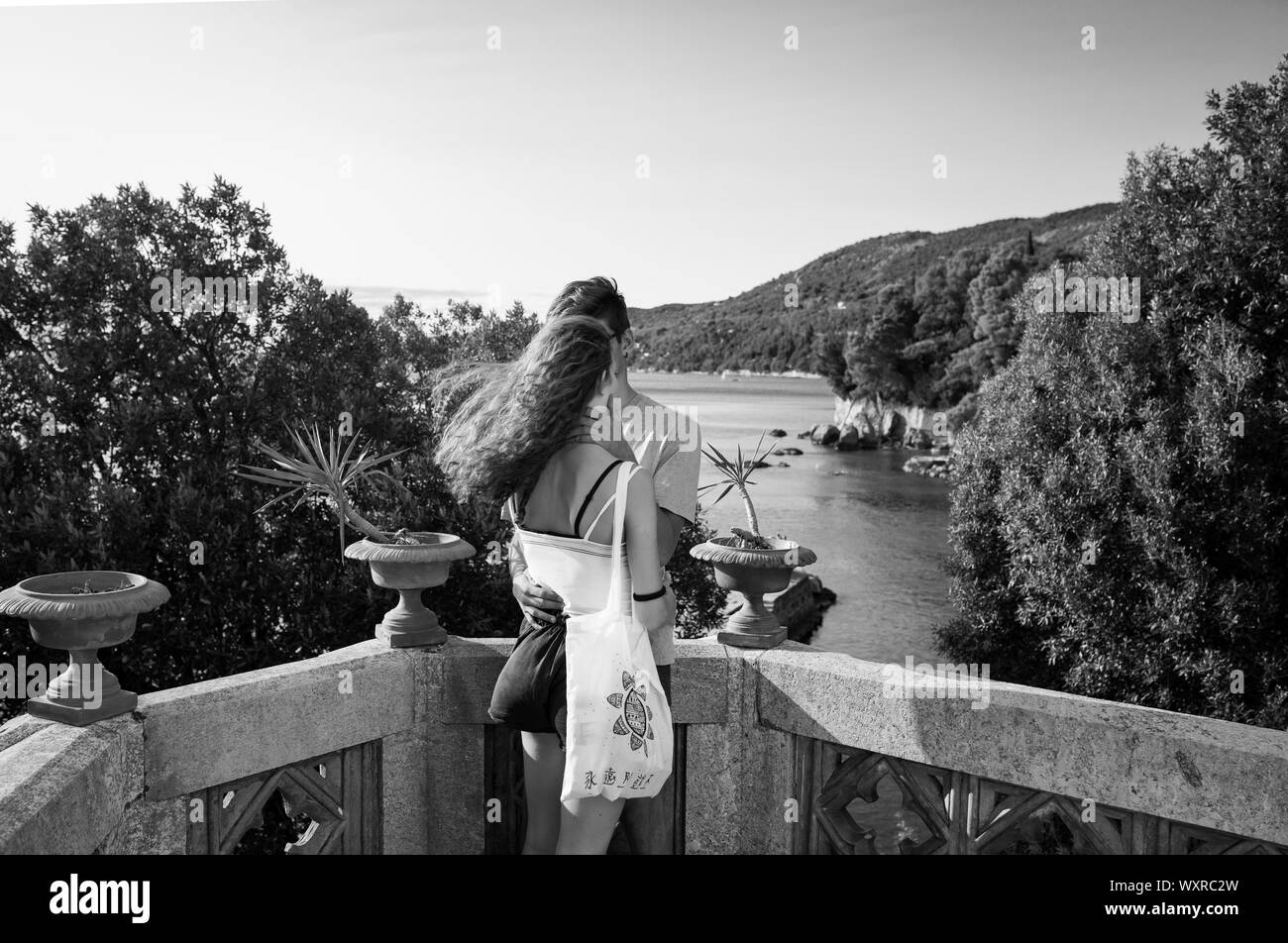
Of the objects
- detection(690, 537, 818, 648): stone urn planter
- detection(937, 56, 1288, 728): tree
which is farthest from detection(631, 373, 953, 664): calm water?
detection(690, 537, 818, 648): stone urn planter

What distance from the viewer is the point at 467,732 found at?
3979 mm

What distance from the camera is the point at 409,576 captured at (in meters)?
3.90

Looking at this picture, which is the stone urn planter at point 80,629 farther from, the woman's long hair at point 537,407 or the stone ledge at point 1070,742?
the stone ledge at point 1070,742

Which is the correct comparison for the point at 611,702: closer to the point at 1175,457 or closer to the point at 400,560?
the point at 400,560

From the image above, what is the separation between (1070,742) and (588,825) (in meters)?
1.64

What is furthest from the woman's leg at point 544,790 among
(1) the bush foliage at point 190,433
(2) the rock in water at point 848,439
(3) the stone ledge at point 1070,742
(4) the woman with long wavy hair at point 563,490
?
(2) the rock in water at point 848,439

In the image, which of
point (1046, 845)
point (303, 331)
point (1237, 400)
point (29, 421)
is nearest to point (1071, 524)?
point (1237, 400)

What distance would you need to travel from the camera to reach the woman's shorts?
301 cm

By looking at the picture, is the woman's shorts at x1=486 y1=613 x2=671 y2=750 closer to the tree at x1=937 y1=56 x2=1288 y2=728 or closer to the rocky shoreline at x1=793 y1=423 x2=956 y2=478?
the tree at x1=937 y1=56 x2=1288 y2=728

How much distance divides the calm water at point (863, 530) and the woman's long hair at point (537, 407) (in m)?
4.69

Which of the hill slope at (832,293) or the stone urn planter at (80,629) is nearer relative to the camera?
the stone urn planter at (80,629)

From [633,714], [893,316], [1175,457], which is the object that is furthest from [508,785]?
[893,316]

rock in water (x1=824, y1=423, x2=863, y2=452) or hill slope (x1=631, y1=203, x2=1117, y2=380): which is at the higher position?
hill slope (x1=631, y1=203, x2=1117, y2=380)

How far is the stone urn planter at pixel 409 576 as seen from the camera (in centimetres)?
385
